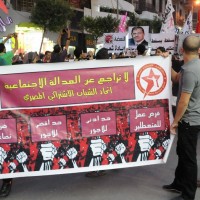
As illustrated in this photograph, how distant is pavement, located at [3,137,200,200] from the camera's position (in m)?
4.69

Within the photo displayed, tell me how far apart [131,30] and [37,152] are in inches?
391

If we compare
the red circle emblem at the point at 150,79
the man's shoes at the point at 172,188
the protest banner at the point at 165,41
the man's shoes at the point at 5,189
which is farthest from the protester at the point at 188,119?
the protest banner at the point at 165,41

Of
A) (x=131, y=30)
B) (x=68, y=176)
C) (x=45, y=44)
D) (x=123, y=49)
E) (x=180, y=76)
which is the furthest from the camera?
(x=45, y=44)

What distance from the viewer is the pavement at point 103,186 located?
469 centimetres

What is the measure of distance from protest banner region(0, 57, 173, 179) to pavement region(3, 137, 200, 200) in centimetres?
34

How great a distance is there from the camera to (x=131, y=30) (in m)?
13.9

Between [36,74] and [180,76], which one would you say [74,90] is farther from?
[180,76]

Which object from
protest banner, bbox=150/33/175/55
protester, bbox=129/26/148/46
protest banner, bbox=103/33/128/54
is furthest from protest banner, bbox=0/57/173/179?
protest banner, bbox=103/33/128/54

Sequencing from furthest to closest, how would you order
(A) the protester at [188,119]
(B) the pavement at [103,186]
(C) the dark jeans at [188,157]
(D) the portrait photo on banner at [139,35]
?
(D) the portrait photo on banner at [139,35]
(B) the pavement at [103,186]
(C) the dark jeans at [188,157]
(A) the protester at [188,119]

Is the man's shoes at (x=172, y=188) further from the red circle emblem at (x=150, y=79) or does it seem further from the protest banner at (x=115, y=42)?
the protest banner at (x=115, y=42)

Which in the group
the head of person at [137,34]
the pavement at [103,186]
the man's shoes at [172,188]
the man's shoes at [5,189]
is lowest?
the pavement at [103,186]

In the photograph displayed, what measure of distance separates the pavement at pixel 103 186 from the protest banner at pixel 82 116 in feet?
1.10

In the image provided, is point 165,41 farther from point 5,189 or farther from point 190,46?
point 5,189

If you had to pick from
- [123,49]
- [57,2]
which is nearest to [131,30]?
[123,49]
